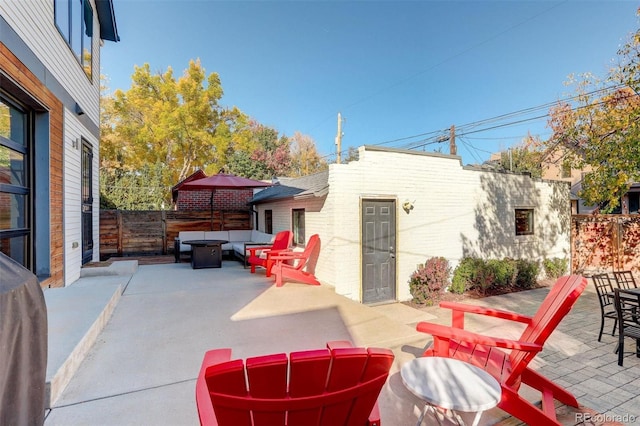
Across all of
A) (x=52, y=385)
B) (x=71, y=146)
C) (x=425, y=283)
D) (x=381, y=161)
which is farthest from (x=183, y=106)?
(x=52, y=385)

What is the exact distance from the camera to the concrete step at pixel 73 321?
97.9 inches

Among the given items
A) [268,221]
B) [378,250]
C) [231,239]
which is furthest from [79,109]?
[378,250]

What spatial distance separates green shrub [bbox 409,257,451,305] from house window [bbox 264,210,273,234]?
4.44 m

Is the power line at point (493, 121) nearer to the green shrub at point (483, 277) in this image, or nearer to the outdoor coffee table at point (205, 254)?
the green shrub at point (483, 277)

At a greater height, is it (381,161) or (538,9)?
(538,9)

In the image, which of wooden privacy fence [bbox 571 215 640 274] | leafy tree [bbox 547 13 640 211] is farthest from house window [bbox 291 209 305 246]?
wooden privacy fence [bbox 571 215 640 274]

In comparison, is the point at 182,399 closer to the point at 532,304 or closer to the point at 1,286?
the point at 1,286

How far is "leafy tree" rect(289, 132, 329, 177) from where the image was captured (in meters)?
26.6

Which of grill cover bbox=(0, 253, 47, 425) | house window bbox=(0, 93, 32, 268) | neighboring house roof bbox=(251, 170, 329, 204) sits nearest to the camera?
grill cover bbox=(0, 253, 47, 425)

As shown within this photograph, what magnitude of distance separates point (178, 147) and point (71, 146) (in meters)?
10.5

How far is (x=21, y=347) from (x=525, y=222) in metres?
11.7

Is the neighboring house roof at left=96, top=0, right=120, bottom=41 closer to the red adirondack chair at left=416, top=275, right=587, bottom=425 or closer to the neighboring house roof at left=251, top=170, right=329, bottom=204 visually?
the neighboring house roof at left=251, top=170, right=329, bottom=204

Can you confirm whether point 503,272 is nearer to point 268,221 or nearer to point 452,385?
point 268,221

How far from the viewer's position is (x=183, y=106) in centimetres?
1496
